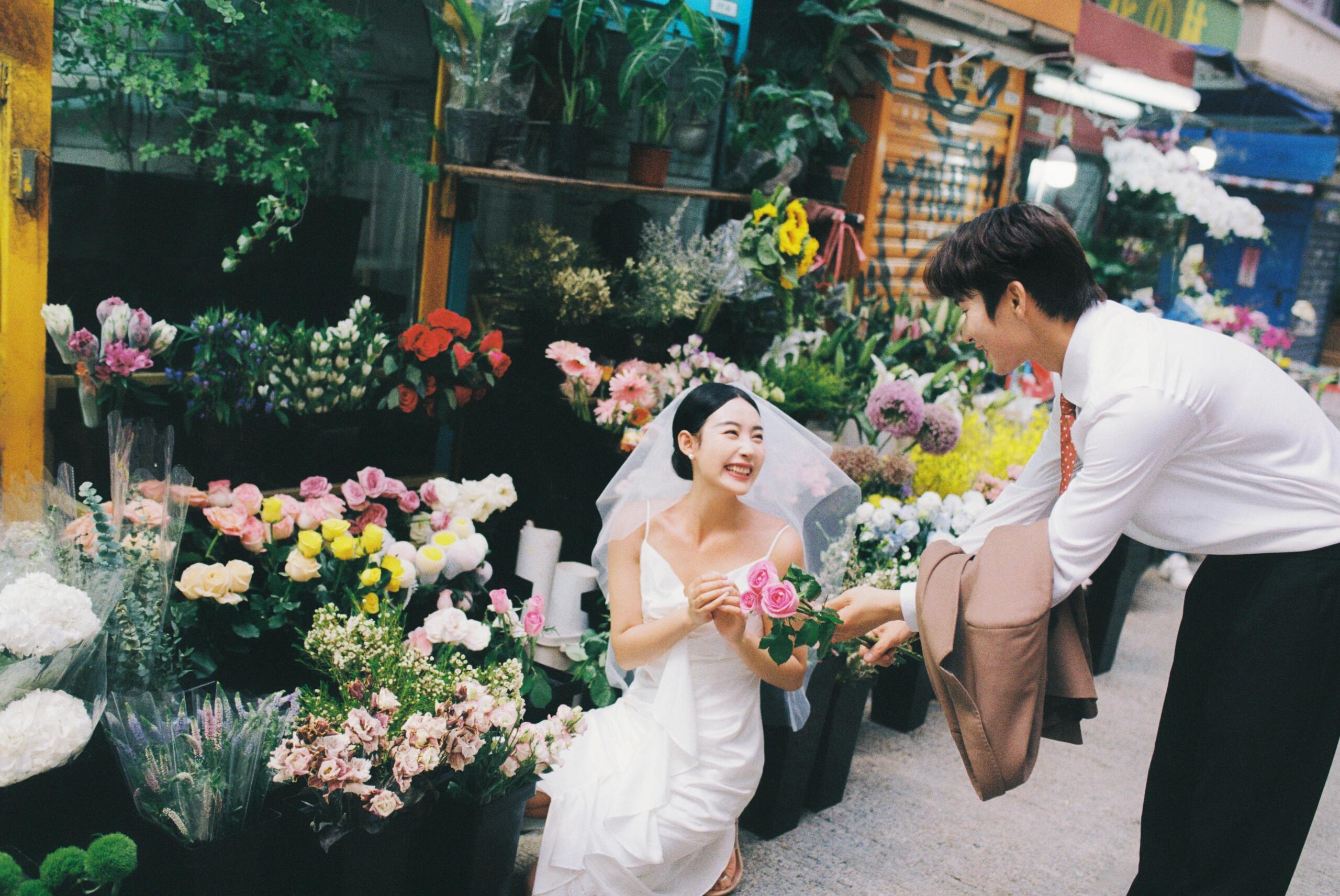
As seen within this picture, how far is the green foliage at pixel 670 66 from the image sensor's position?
448 centimetres

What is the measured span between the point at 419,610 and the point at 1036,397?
398cm

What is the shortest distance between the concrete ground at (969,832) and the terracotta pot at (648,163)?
8.22 ft

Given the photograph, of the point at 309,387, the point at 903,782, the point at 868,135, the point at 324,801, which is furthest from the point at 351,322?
the point at 868,135

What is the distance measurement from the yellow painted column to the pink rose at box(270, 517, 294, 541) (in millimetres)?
802

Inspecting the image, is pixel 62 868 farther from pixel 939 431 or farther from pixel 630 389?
pixel 939 431

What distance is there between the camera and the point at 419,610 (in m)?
3.55

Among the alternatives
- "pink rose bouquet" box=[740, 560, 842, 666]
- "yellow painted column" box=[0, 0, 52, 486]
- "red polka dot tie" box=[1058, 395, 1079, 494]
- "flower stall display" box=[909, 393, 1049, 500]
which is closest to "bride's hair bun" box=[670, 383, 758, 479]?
"pink rose bouquet" box=[740, 560, 842, 666]

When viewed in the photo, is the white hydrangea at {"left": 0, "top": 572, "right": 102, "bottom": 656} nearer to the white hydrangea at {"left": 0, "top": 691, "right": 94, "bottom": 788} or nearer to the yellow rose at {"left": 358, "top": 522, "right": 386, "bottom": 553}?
the white hydrangea at {"left": 0, "top": 691, "right": 94, "bottom": 788}

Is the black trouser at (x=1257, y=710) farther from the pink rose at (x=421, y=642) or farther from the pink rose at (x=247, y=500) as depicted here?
the pink rose at (x=247, y=500)

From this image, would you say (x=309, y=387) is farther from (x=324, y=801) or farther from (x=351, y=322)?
(x=324, y=801)

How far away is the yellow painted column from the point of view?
316 centimetres

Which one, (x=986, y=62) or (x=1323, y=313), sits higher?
(x=986, y=62)

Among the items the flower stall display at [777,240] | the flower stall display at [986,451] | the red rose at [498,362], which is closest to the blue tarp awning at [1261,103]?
the flower stall display at [986,451]

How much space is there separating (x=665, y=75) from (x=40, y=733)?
11.0 feet
